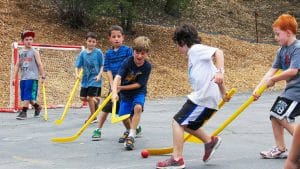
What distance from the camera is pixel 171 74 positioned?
18562 mm

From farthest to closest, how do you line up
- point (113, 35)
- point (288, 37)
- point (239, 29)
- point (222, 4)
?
point (222, 4)
point (239, 29)
point (113, 35)
point (288, 37)

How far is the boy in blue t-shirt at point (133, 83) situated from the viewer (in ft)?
23.9

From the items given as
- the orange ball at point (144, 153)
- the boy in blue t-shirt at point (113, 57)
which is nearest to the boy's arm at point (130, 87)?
the boy in blue t-shirt at point (113, 57)

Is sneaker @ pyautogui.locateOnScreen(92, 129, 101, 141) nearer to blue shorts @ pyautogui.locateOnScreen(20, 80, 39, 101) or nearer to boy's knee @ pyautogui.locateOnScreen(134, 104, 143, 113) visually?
boy's knee @ pyautogui.locateOnScreen(134, 104, 143, 113)

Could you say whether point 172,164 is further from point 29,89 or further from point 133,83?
point 29,89

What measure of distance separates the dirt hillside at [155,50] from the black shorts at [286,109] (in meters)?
9.11

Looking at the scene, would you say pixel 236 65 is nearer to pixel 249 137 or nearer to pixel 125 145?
pixel 249 137

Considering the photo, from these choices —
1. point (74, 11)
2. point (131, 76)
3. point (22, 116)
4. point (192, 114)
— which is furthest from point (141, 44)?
point (74, 11)

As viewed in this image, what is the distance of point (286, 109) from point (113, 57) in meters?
2.94

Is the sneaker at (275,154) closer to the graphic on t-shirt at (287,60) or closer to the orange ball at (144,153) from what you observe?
the graphic on t-shirt at (287,60)

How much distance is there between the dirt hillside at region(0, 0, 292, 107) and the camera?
55.9 ft

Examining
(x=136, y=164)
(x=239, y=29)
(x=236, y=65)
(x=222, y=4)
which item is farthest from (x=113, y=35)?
(x=222, y=4)

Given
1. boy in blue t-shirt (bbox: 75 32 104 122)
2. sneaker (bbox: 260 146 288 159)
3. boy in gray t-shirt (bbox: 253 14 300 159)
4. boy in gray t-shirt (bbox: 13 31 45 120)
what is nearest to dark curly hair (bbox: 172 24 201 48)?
boy in gray t-shirt (bbox: 253 14 300 159)

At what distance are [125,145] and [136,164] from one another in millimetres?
934
